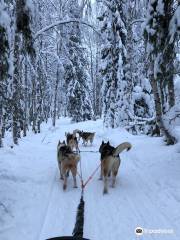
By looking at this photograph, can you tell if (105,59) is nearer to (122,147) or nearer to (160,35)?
(160,35)

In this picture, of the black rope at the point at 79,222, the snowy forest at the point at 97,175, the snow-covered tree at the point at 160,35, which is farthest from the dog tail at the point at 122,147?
the snow-covered tree at the point at 160,35

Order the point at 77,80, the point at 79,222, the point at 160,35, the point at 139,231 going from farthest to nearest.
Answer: the point at 77,80 → the point at 160,35 → the point at 79,222 → the point at 139,231

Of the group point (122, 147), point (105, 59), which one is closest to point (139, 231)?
point (122, 147)

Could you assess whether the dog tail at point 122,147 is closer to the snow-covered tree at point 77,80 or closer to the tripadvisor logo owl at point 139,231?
the tripadvisor logo owl at point 139,231

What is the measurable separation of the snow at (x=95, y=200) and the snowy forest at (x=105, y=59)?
6.17 ft

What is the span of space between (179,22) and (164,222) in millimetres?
5085

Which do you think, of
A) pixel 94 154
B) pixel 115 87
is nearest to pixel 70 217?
pixel 94 154

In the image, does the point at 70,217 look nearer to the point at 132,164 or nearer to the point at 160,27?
the point at 132,164

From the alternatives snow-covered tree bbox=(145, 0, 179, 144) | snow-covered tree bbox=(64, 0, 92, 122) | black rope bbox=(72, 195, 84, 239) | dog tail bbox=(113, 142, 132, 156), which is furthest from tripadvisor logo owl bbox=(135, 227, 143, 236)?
snow-covered tree bbox=(64, 0, 92, 122)

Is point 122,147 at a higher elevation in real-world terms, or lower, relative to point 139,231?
higher

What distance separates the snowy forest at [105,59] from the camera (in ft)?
31.9

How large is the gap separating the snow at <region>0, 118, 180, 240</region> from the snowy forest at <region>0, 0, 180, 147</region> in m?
1.88

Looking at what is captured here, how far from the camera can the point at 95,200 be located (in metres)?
8.57

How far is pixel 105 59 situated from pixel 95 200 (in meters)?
21.9
